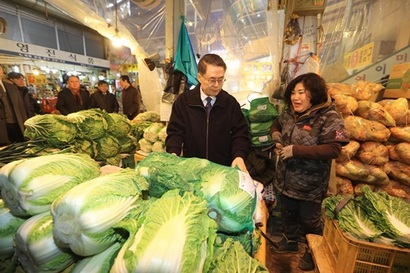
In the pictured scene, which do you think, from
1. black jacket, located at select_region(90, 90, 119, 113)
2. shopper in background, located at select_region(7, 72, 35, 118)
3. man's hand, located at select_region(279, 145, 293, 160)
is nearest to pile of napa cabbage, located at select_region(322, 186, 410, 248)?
man's hand, located at select_region(279, 145, 293, 160)

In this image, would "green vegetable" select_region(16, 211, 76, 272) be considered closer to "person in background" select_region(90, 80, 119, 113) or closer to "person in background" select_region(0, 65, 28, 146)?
"person in background" select_region(0, 65, 28, 146)

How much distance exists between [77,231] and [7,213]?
27.6 inches

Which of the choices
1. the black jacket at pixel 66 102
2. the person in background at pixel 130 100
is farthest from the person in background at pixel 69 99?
the person in background at pixel 130 100

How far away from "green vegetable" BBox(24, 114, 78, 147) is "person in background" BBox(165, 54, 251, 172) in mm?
1139

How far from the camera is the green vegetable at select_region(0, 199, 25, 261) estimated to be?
1.13 meters

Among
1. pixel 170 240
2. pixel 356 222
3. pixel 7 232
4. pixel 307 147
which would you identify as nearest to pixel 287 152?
pixel 307 147

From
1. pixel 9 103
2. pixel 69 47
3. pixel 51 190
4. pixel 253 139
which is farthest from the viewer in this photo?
pixel 69 47

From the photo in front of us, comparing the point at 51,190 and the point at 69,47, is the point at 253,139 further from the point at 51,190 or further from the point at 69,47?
the point at 69,47

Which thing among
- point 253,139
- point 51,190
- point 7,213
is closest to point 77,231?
point 51,190

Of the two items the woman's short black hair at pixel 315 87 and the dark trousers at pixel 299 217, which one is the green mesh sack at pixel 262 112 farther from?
the dark trousers at pixel 299 217

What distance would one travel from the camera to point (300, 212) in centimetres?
285

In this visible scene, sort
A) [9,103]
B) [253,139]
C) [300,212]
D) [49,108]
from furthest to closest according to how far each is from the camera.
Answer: [49,108] < [9,103] < [253,139] < [300,212]

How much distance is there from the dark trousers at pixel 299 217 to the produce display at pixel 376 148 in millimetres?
1286

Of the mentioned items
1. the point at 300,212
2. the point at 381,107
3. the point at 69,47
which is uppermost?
the point at 69,47
